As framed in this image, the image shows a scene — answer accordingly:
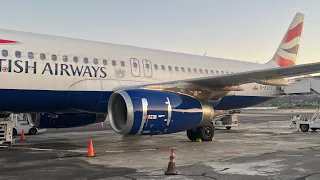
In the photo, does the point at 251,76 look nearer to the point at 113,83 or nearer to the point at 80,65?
the point at 113,83

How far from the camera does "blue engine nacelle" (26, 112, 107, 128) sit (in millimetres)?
15094

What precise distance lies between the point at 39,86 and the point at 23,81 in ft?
1.74

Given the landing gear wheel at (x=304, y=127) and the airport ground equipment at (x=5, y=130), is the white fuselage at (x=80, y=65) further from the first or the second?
the landing gear wheel at (x=304, y=127)

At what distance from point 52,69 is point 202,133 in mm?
6717

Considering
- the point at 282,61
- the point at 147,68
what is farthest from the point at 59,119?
the point at 282,61

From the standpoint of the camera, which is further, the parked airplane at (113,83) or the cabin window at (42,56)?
the cabin window at (42,56)

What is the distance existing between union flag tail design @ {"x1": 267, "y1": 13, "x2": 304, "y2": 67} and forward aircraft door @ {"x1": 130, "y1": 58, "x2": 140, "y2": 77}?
10110mm

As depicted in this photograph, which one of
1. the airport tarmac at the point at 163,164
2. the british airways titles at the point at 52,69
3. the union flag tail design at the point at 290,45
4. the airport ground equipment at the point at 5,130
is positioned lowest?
the airport tarmac at the point at 163,164

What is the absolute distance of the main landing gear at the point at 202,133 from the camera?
49.1ft

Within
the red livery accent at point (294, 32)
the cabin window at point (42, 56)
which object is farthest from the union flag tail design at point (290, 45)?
the cabin window at point (42, 56)

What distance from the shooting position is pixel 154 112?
10.8 m

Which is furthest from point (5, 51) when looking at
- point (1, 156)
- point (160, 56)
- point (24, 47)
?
point (160, 56)

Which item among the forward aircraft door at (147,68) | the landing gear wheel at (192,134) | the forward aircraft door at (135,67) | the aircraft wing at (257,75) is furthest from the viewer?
the landing gear wheel at (192,134)

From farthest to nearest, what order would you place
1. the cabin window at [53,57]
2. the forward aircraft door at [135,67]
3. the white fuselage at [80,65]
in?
the forward aircraft door at [135,67] < the cabin window at [53,57] < the white fuselage at [80,65]
